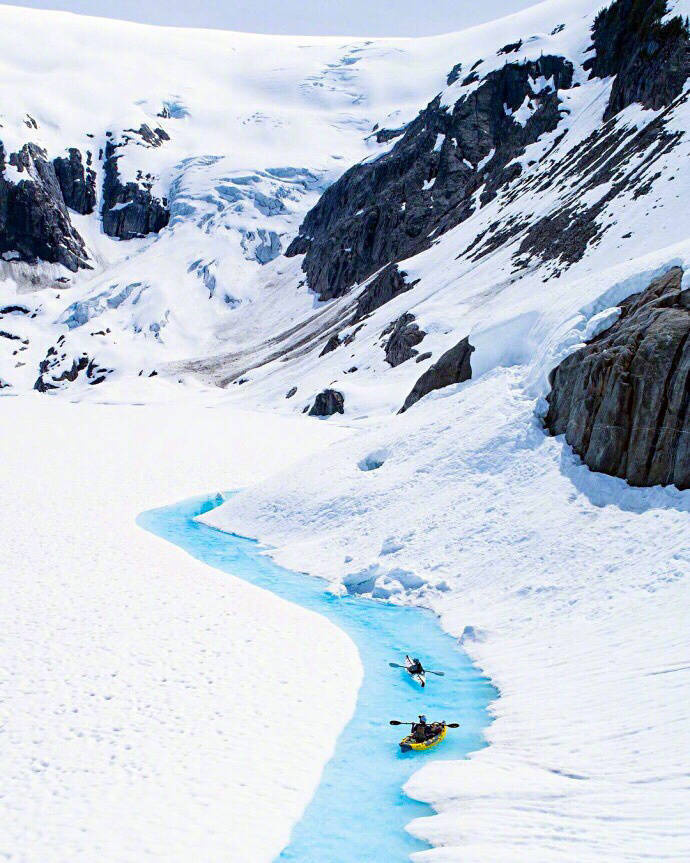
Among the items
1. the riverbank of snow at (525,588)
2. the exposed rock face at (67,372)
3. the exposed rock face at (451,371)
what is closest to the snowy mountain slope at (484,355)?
the riverbank of snow at (525,588)

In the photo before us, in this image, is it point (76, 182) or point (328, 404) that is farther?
point (76, 182)

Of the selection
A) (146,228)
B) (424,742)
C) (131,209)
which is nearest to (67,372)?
(146,228)

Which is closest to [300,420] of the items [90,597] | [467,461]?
[467,461]

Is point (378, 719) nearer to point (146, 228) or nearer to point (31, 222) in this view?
point (31, 222)

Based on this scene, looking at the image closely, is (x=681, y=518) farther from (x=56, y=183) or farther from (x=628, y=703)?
(x=56, y=183)

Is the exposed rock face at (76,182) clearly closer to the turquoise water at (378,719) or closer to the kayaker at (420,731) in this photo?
the turquoise water at (378,719)

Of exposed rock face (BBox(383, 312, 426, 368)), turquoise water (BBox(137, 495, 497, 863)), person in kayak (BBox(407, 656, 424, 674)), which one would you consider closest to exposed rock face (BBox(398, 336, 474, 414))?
turquoise water (BBox(137, 495, 497, 863))

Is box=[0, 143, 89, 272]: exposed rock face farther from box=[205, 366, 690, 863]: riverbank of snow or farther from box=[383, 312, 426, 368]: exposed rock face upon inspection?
box=[205, 366, 690, 863]: riverbank of snow
